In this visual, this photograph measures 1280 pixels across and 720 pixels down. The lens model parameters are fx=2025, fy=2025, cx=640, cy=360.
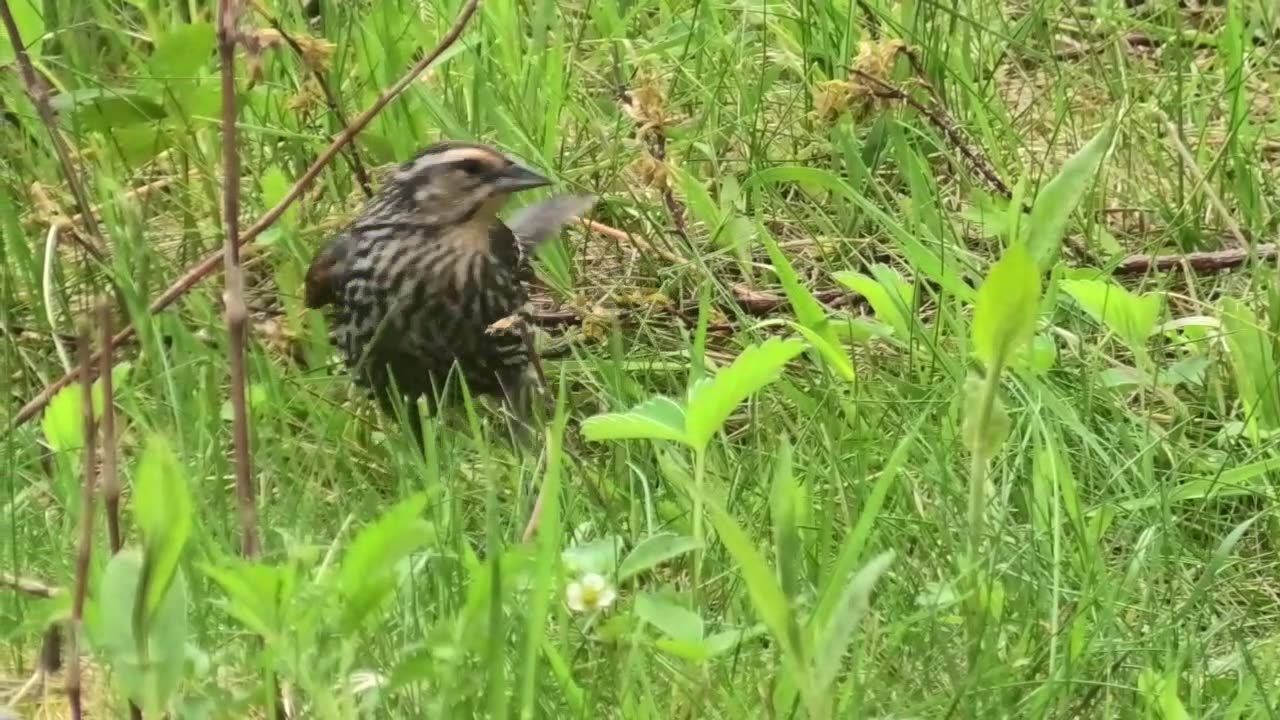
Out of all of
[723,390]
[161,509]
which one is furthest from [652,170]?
[161,509]

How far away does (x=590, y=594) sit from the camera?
194 centimetres

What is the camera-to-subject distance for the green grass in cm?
167

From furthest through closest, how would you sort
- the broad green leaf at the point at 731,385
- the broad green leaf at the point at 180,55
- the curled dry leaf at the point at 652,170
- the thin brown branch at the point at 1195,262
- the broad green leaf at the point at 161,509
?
the broad green leaf at the point at 180,55, the thin brown branch at the point at 1195,262, the curled dry leaf at the point at 652,170, the broad green leaf at the point at 731,385, the broad green leaf at the point at 161,509

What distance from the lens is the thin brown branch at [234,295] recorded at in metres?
1.72

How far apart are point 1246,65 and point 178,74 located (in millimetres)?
2088

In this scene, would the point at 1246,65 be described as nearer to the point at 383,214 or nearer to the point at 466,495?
the point at 383,214

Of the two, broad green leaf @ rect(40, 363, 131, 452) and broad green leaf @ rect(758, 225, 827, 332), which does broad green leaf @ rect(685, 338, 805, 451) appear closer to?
broad green leaf @ rect(40, 363, 131, 452)

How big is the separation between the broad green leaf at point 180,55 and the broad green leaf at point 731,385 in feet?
6.36

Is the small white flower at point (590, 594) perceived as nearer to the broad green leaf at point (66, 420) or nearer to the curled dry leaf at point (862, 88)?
the broad green leaf at point (66, 420)

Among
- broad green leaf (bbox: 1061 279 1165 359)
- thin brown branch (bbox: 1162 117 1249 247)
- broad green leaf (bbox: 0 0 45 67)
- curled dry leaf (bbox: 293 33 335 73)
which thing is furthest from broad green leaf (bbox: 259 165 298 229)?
thin brown branch (bbox: 1162 117 1249 247)

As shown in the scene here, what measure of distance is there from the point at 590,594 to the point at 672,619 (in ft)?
0.39

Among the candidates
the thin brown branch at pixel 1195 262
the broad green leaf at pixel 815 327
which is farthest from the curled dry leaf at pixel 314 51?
the thin brown branch at pixel 1195 262

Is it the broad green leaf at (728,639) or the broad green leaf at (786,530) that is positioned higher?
the broad green leaf at (786,530)

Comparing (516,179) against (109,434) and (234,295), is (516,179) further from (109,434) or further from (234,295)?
(109,434)
